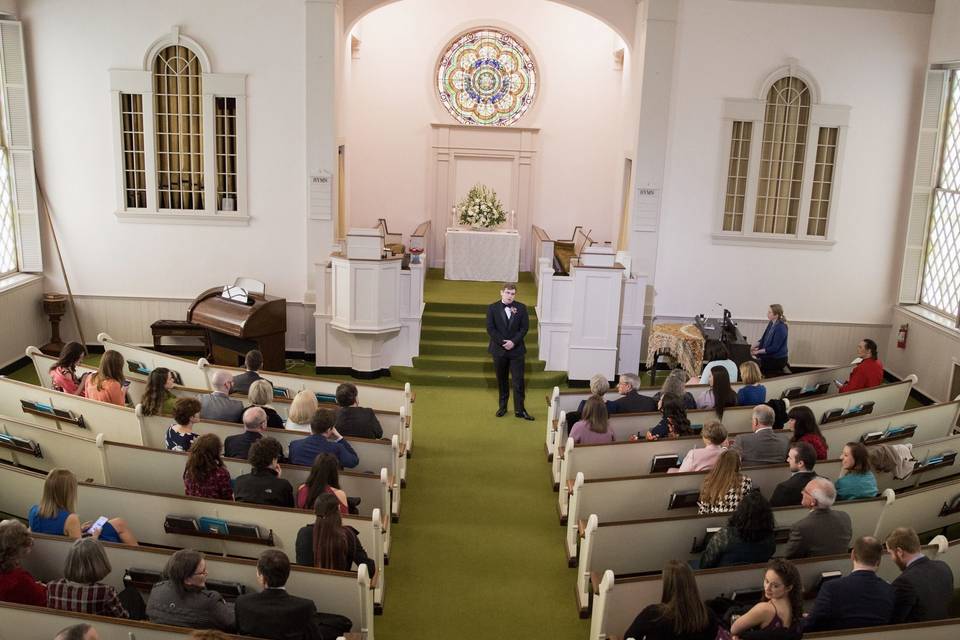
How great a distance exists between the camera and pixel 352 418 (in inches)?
271

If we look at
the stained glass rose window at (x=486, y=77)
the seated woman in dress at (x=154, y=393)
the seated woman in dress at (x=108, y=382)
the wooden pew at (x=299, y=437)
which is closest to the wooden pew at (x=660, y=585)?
the wooden pew at (x=299, y=437)

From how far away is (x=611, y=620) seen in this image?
5004 mm

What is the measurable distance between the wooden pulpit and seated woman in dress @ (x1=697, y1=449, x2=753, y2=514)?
6.61 m

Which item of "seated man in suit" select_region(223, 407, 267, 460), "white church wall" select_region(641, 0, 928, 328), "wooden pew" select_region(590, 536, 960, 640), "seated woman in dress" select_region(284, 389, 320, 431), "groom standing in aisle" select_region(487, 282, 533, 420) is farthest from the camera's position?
"white church wall" select_region(641, 0, 928, 328)

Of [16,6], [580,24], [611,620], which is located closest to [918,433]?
[611,620]

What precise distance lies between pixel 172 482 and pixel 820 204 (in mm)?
9353

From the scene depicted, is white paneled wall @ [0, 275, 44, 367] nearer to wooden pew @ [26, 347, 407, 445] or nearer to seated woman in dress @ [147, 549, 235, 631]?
wooden pew @ [26, 347, 407, 445]

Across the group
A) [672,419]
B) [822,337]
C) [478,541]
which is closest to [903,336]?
Result: [822,337]

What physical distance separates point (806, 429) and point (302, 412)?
12.9ft

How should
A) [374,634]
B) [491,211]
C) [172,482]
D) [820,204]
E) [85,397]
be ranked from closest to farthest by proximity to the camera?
[374,634]
[172,482]
[85,397]
[820,204]
[491,211]

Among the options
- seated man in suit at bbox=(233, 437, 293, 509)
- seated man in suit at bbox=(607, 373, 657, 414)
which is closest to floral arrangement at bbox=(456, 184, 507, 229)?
seated man in suit at bbox=(607, 373, 657, 414)

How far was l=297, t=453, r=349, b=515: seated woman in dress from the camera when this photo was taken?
541 centimetres

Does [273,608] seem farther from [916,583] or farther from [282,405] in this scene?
[916,583]

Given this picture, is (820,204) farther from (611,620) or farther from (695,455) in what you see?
(611,620)
